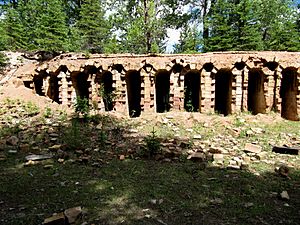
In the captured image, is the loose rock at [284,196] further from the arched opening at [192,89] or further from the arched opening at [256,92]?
the arched opening at [192,89]

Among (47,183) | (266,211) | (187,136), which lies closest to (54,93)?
(187,136)

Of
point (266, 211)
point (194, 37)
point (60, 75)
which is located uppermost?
point (194, 37)

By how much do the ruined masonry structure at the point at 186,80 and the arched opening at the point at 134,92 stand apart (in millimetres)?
51

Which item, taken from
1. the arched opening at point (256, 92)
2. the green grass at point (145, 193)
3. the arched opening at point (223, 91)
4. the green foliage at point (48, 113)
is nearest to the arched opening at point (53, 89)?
the green foliage at point (48, 113)

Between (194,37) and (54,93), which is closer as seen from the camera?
(54,93)

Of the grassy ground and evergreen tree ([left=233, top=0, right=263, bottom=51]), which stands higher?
evergreen tree ([left=233, top=0, right=263, bottom=51])

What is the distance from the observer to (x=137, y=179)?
498cm

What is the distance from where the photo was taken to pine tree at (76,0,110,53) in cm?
1828

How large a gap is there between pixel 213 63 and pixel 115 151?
582 centimetres

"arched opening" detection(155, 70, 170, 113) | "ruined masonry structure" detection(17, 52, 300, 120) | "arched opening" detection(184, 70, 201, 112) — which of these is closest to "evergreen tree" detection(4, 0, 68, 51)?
"ruined masonry structure" detection(17, 52, 300, 120)

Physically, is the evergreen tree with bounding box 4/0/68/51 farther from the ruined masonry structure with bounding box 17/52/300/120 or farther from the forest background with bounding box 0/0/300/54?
the ruined masonry structure with bounding box 17/52/300/120

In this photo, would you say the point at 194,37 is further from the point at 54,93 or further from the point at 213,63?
the point at 54,93

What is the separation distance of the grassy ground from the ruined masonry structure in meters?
2.03

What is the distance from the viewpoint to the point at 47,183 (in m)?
4.70
